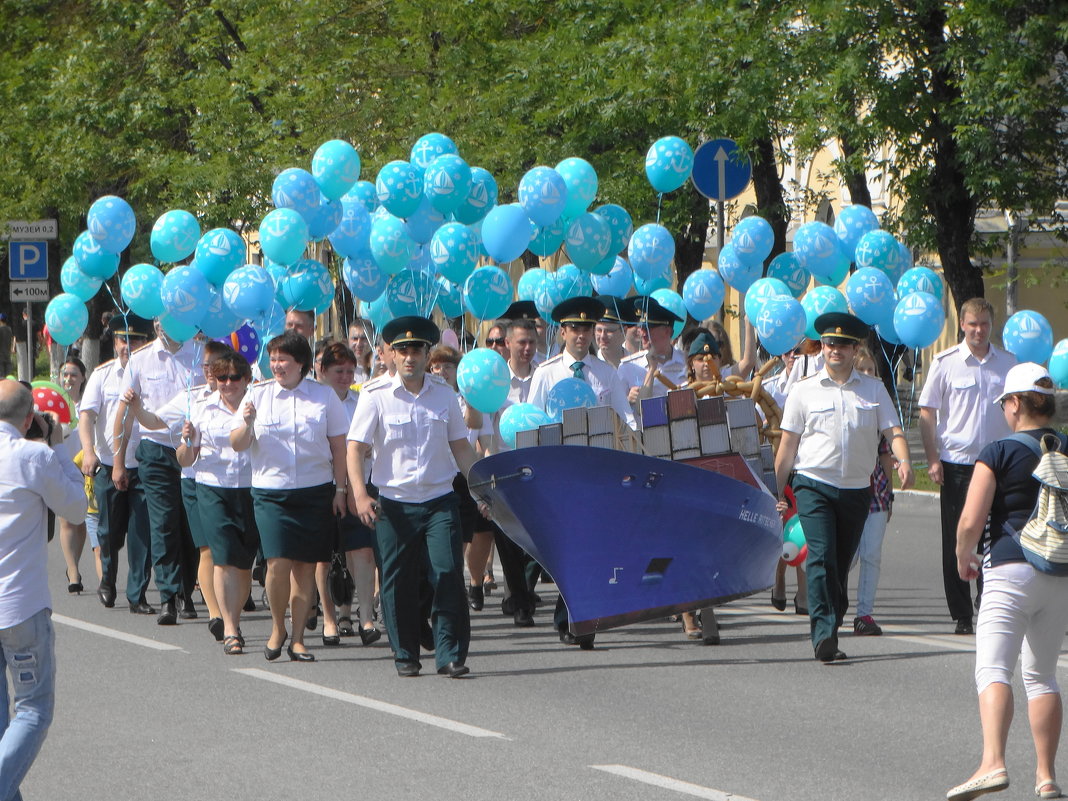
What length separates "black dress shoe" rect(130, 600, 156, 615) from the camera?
12.7 metres

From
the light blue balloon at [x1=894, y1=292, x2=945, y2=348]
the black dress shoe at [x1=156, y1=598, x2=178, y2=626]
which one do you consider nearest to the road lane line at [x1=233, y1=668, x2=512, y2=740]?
the black dress shoe at [x1=156, y1=598, x2=178, y2=626]

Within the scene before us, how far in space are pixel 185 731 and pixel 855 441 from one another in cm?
422

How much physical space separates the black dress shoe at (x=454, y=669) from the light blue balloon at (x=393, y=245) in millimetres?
4803

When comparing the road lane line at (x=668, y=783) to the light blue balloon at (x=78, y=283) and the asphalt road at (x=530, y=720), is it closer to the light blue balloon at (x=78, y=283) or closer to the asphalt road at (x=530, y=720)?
the asphalt road at (x=530, y=720)

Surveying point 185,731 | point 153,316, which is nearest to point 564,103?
point 153,316

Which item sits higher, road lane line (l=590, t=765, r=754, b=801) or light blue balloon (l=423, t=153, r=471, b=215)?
light blue balloon (l=423, t=153, r=471, b=215)

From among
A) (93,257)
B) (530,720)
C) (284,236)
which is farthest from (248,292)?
(530,720)

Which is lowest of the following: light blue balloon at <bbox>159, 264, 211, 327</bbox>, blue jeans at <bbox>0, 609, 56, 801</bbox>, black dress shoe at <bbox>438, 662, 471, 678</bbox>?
black dress shoe at <bbox>438, 662, 471, 678</bbox>

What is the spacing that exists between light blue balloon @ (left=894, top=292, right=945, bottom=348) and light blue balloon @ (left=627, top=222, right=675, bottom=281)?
8.67 ft

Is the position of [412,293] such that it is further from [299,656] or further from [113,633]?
[299,656]

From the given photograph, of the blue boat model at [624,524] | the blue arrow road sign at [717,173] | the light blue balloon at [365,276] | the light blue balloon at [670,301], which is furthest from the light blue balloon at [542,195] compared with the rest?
the blue arrow road sign at [717,173]

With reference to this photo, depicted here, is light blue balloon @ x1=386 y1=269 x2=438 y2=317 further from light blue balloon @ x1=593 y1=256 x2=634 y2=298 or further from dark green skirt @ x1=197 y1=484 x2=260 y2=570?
dark green skirt @ x1=197 y1=484 x2=260 y2=570

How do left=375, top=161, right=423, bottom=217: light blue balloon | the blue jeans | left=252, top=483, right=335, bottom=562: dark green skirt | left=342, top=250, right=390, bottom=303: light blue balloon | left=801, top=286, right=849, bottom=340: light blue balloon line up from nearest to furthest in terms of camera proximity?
the blue jeans, left=252, top=483, right=335, bottom=562: dark green skirt, left=801, top=286, right=849, bottom=340: light blue balloon, left=375, top=161, right=423, bottom=217: light blue balloon, left=342, top=250, right=390, bottom=303: light blue balloon

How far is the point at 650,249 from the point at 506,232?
1790mm
